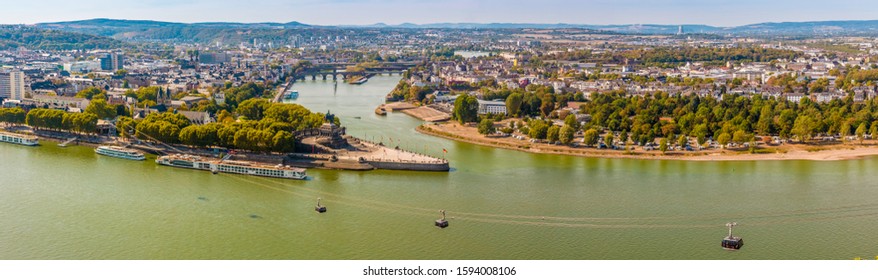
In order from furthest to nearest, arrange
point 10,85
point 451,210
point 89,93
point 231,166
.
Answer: point 89,93 < point 10,85 < point 231,166 < point 451,210

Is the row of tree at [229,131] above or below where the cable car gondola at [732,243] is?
above

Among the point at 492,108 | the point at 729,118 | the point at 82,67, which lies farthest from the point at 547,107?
the point at 82,67

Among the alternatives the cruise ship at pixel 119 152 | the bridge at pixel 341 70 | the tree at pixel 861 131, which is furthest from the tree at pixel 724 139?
the bridge at pixel 341 70

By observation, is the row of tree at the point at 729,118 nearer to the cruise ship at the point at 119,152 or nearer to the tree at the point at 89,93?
the cruise ship at the point at 119,152

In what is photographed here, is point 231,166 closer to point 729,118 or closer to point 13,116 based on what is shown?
point 13,116

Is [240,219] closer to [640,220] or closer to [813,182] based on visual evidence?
[640,220]

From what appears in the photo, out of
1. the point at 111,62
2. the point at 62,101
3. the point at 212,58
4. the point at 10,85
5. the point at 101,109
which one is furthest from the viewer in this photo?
the point at 212,58

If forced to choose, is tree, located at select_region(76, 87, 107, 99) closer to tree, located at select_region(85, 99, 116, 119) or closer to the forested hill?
tree, located at select_region(85, 99, 116, 119)

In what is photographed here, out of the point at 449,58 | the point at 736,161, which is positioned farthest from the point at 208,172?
the point at 449,58
